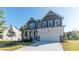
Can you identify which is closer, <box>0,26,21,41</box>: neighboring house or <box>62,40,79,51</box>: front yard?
<box>62,40,79,51</box>: front yard

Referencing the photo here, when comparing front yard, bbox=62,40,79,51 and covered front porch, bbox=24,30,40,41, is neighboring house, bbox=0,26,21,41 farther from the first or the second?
front yard, bbox=62,40,79,51

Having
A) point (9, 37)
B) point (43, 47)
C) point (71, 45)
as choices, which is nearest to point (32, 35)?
point (43, 47)

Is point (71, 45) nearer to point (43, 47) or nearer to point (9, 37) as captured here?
point (43, 47)

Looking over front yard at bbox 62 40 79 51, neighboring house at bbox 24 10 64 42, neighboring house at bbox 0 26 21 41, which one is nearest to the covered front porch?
neighboring house at bbox 24 10 64 42

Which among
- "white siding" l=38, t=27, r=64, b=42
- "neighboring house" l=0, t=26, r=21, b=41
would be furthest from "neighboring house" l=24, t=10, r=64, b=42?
"neighboring house" l=0, t=26, r=21, b=41

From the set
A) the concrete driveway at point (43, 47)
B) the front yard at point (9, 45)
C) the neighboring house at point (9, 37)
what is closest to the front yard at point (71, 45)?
the concrete driveway at point (43, 47)

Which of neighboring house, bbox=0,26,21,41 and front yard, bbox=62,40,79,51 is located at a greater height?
neighboring house, bbox=0,26,21,41
